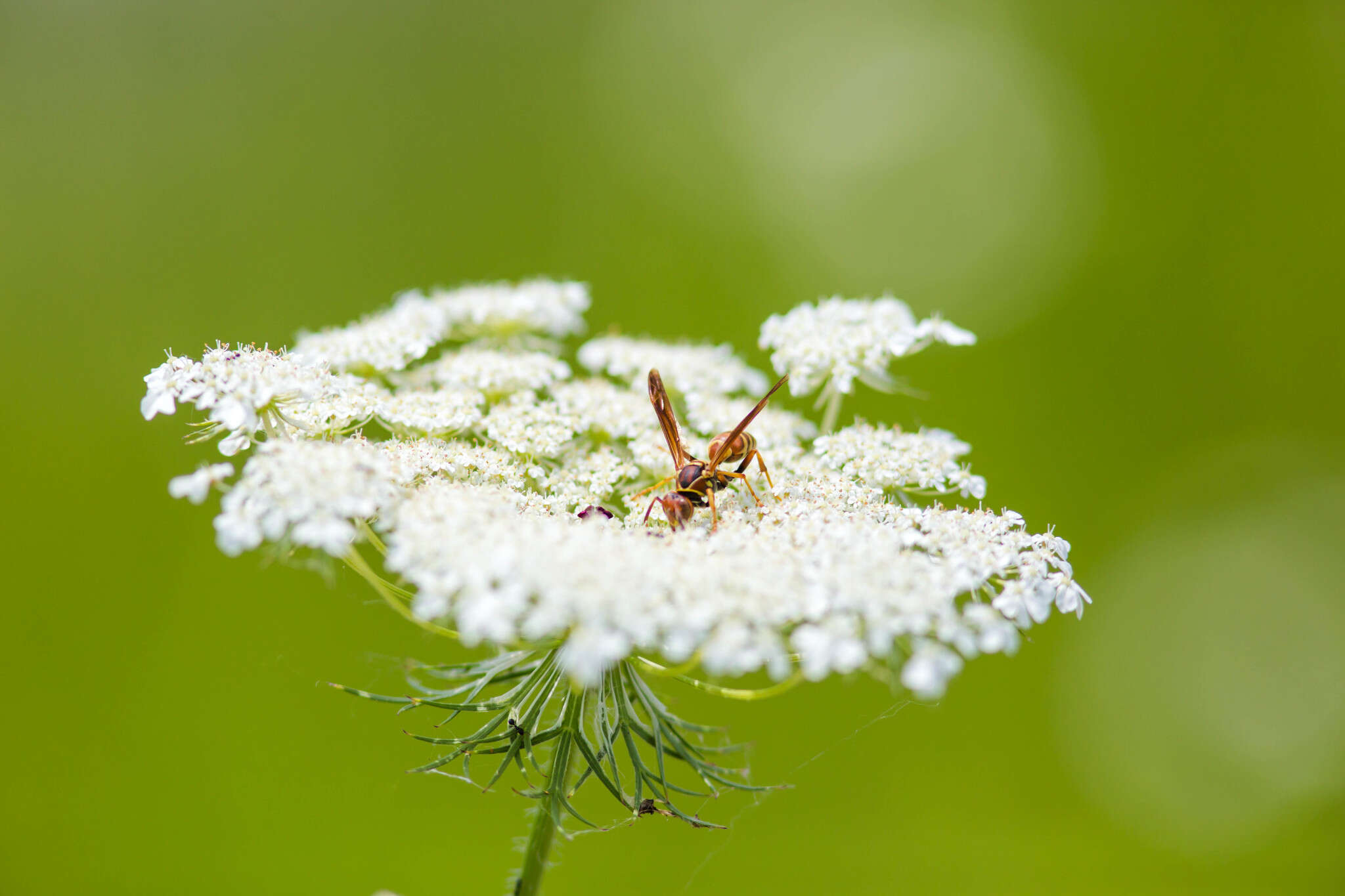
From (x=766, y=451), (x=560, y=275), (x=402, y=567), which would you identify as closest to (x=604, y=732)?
(x=402, y=567)

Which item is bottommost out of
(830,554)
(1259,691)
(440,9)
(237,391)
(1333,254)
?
(830,554)

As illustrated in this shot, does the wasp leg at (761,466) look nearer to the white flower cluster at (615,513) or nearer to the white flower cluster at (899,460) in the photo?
the white flower cluster at (615,513)

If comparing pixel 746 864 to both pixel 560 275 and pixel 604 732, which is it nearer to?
pixel 604 732

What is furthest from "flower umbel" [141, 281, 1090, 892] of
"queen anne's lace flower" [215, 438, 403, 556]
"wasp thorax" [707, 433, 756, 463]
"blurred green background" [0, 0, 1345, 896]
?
"blurred green background" [0, 0, 1345, 896]

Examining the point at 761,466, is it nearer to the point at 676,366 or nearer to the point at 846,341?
the point at 846,341

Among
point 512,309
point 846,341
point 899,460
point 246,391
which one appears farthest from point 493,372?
point 899,460

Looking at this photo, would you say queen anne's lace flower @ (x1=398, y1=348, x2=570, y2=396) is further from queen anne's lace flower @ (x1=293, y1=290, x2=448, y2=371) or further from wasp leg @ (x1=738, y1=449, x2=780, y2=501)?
wasp leg @ (x1=738, y1=449, x2=780, y2=501)
